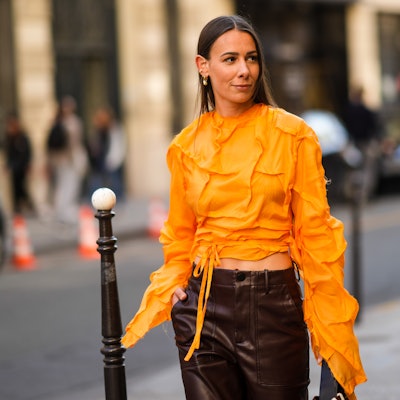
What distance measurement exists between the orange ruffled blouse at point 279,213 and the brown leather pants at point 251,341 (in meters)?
0.04

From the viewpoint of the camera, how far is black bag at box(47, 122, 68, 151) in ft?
57.7

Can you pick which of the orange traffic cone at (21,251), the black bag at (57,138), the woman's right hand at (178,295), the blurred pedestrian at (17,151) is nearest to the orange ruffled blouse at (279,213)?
the woman's right hand at (178,295)

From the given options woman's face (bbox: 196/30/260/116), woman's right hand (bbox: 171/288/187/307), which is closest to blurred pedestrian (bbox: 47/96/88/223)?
woman's right hand (bbox: 171/288/187/307)

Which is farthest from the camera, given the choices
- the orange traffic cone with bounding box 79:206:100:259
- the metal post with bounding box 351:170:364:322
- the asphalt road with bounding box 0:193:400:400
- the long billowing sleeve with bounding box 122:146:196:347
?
the orange traffic cone with bounding box 79:206:100:259

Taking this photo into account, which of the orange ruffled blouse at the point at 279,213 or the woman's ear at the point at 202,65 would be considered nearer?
the orange ruffled blouse at the point at 279,213

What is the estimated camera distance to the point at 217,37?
368 centimetres

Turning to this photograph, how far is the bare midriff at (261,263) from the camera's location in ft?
11.9

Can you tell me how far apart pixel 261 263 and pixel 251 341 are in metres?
0.25

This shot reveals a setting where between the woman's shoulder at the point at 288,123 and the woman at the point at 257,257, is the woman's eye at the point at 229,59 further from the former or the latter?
the woman's shoulder at the point at 288,123

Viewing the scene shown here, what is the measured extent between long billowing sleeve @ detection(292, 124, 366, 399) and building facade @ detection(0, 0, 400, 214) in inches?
596

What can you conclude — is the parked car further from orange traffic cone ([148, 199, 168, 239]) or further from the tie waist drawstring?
the tie waist drawstring

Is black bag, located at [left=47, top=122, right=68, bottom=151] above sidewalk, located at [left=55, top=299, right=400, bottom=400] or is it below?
above

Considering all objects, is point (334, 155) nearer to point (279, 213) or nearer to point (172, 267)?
point (172, 267)

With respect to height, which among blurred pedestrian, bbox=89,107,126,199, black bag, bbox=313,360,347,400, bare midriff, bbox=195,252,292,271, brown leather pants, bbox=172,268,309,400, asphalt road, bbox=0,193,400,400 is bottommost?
asphalt road, bbox=0,193,400,400
